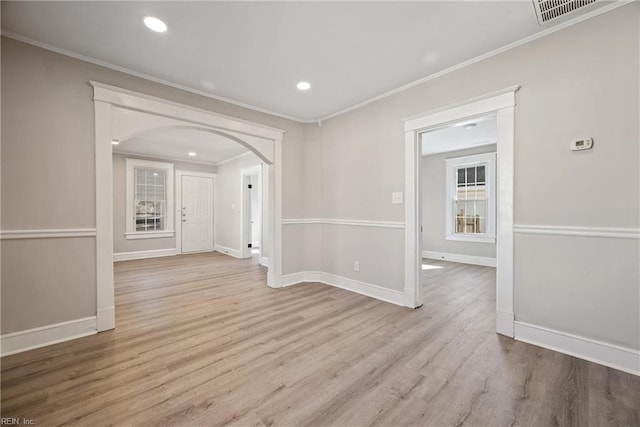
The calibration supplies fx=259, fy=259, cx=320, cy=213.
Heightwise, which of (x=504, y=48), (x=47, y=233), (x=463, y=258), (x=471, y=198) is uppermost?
(x=504, y=48)

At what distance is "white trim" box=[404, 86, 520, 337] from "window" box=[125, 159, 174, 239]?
20.7ft

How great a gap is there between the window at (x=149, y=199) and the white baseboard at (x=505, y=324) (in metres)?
7.17

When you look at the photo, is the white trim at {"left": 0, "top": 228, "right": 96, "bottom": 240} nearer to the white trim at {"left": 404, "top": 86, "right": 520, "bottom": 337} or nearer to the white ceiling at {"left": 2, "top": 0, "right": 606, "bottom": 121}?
the white ceiling at {"left": 2, "top": 0, "right": 606, "bottom": 121}

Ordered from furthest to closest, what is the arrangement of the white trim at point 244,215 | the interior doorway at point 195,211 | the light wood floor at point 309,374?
the interior doorway at point 195,211 < the white trim at point 244,215 < the light wood floor at point 309,374

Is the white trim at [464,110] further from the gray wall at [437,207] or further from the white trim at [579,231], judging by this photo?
the gray wall at [437,207]

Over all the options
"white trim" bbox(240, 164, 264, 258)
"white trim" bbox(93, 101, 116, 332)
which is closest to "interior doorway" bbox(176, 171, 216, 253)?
"white trim" bbox(240, 164, 264, 258)

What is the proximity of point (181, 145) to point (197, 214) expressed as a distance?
7.60 ft

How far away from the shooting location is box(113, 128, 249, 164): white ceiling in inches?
192

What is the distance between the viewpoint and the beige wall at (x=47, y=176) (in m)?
2.17

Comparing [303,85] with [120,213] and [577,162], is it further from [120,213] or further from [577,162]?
[120,213]

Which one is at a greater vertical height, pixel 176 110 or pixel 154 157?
pixel 154 157

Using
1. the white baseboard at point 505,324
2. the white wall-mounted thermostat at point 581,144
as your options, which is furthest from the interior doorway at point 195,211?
the white wall-mounted thermostat at point 581,144

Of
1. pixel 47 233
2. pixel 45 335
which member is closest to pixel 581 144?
pixel 47 233

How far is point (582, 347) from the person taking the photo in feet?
6.63
